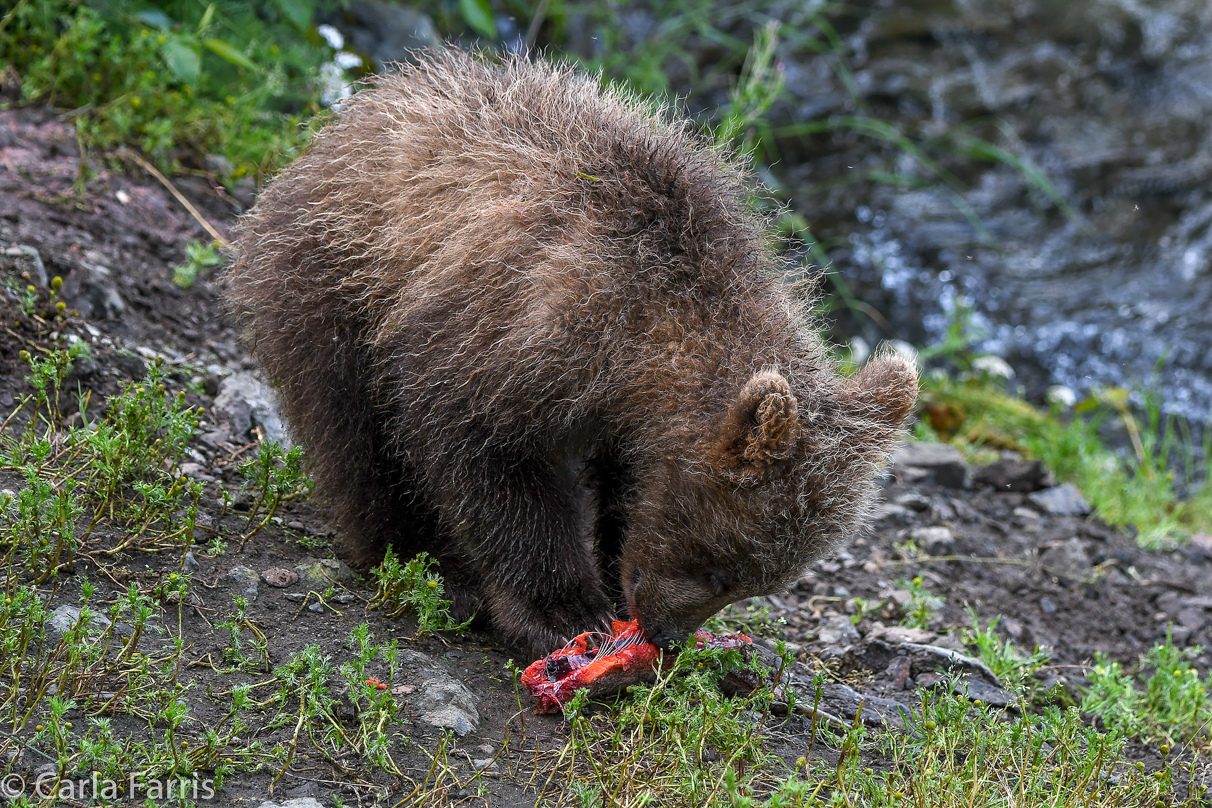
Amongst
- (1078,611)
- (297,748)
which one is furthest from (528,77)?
(1078,611)

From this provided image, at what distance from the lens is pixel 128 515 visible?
13.3 ft

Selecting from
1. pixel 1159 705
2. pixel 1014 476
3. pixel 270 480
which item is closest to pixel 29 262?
pixel 270 480

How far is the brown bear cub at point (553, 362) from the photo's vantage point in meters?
3.73

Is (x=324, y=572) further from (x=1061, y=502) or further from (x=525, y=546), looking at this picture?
(x=1061, y=502)

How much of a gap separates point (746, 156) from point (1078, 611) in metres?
2.96

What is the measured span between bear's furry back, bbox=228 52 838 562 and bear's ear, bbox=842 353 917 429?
15 cm

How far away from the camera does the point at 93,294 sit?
5352 millimetres

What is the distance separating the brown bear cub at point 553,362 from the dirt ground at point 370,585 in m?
0.46

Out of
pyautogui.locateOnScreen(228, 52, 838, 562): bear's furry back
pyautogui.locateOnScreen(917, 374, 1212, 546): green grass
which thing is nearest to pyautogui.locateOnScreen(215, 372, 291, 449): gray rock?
pyautogui.locateOnScreen(228, 52, 838, 562): bear's furry back

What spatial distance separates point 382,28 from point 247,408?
4990 millimetres

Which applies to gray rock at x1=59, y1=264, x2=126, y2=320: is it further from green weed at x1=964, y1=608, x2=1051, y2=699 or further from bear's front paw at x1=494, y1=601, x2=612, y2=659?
green weed at x1=964, y1=608, x2=1051, y2=699

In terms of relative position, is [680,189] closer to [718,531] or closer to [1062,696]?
[718,531]

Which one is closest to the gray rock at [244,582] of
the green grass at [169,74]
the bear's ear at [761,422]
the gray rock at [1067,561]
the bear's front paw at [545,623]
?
the bear's front paw at [545,623]

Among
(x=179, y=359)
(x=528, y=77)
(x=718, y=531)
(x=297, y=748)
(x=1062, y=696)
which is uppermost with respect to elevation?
(x=528, y=77)
